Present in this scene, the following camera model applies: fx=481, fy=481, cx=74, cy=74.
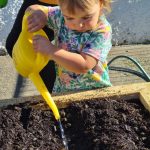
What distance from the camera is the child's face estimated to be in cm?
153

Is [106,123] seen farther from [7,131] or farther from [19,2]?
[19,2]

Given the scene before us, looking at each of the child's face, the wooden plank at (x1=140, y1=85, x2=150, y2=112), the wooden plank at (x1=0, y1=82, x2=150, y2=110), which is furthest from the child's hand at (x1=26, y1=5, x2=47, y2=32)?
the wooden plank at (x1=140, y1=85, x2=150, y2=112)

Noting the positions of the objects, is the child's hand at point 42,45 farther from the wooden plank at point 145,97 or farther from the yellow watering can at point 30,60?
the wooden plank at point 145,97

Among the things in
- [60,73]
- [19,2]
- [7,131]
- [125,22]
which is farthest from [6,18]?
[7,131]

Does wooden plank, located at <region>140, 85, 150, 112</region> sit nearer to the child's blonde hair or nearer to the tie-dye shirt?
the tie-dye shirt

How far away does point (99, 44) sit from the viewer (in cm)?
168

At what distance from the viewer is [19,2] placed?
11.8ft

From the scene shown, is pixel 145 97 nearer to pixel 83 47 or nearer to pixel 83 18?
pixel 83 47

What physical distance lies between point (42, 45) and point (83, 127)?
0.33 meters

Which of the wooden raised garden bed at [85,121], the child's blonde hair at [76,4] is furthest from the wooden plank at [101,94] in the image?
the child's blonde hair at [76,4]

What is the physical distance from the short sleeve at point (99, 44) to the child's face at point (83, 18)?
0.06 meters

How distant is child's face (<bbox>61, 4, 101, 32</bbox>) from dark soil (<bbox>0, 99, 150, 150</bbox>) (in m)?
0.31

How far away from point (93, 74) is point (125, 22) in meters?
1.85

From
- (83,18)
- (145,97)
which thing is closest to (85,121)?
(145,97)
